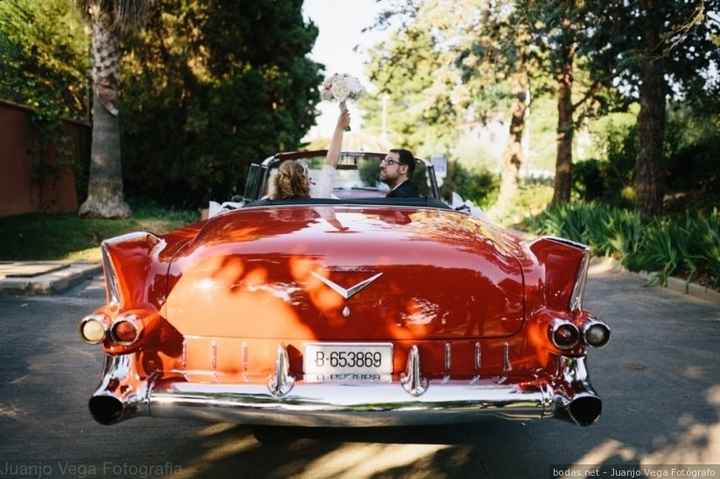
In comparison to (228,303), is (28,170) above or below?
above

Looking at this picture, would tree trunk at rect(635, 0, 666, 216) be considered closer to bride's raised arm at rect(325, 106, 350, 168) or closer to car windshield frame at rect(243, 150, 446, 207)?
car windshield frame at rect(243, 150, 446, 207)

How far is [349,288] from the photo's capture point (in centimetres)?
332

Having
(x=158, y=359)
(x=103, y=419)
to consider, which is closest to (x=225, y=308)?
(x=158, y=359)

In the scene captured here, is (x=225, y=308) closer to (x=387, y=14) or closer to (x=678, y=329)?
(x=678, y=329)

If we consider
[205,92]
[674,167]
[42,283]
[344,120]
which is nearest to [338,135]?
[344,120]

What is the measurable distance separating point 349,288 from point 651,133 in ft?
41.9

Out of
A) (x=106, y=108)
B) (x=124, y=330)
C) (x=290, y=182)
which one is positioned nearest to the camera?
(x=124, y=330)

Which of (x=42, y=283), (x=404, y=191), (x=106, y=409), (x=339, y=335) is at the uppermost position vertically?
(x=404, y=191)

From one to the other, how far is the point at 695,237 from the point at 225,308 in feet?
29.7

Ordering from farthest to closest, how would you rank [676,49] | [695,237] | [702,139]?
1. [702,139]
2. [676,49]
3. [695,237]

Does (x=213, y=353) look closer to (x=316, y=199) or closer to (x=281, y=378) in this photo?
(x=281, y=378)

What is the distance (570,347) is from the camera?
3.35m

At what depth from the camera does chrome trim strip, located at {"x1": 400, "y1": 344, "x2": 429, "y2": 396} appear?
3.15m

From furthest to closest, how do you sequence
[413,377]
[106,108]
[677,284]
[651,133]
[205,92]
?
1. [205,92]
2. [106,108]
3. [651,133]
4. [677,284]
5. [413,377]
